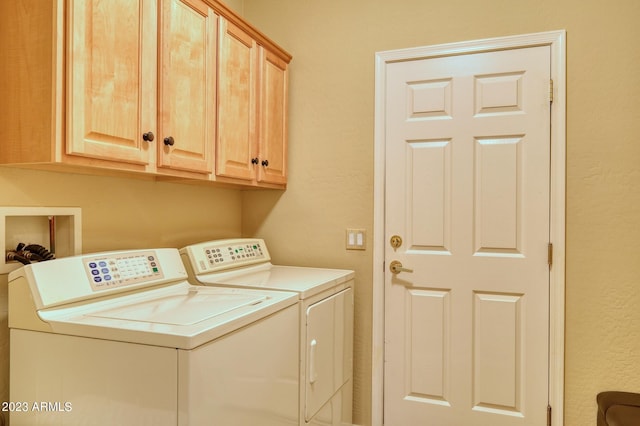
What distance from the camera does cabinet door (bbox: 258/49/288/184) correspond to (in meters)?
2.28

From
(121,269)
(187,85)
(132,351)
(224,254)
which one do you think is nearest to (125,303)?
(121,269)

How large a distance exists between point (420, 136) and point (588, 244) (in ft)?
3.23

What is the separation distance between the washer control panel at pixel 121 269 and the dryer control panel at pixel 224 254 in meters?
0.26

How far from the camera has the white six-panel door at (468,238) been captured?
6.96ft

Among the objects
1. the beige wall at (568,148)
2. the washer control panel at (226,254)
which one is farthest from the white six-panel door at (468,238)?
the washer control panel at (226,254)

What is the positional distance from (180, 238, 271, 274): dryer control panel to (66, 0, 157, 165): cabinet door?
60 cm

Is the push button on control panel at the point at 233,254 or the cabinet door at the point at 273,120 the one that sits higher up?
the cabinet door at the point at 273,120

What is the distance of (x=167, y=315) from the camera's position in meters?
1.31

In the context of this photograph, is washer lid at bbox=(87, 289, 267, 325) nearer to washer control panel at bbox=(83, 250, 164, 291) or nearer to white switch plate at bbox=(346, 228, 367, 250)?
washer control panel at bbox=(83, 250, 164, 291)

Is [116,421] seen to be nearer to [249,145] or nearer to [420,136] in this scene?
→ [249,145]

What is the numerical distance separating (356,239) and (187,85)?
4.12 ft

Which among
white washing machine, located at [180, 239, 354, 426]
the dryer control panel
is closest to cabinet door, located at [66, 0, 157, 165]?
the dryer control panel

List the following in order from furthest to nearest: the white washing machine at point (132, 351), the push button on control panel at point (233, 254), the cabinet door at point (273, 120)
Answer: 1. the cabinet door at point (273, 120)
2. the push button on control panel at point (233, 254)
3. the white washing machine at point (132, 351)

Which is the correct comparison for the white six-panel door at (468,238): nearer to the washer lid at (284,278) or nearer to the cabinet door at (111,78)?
the washer lid at (284,278)
